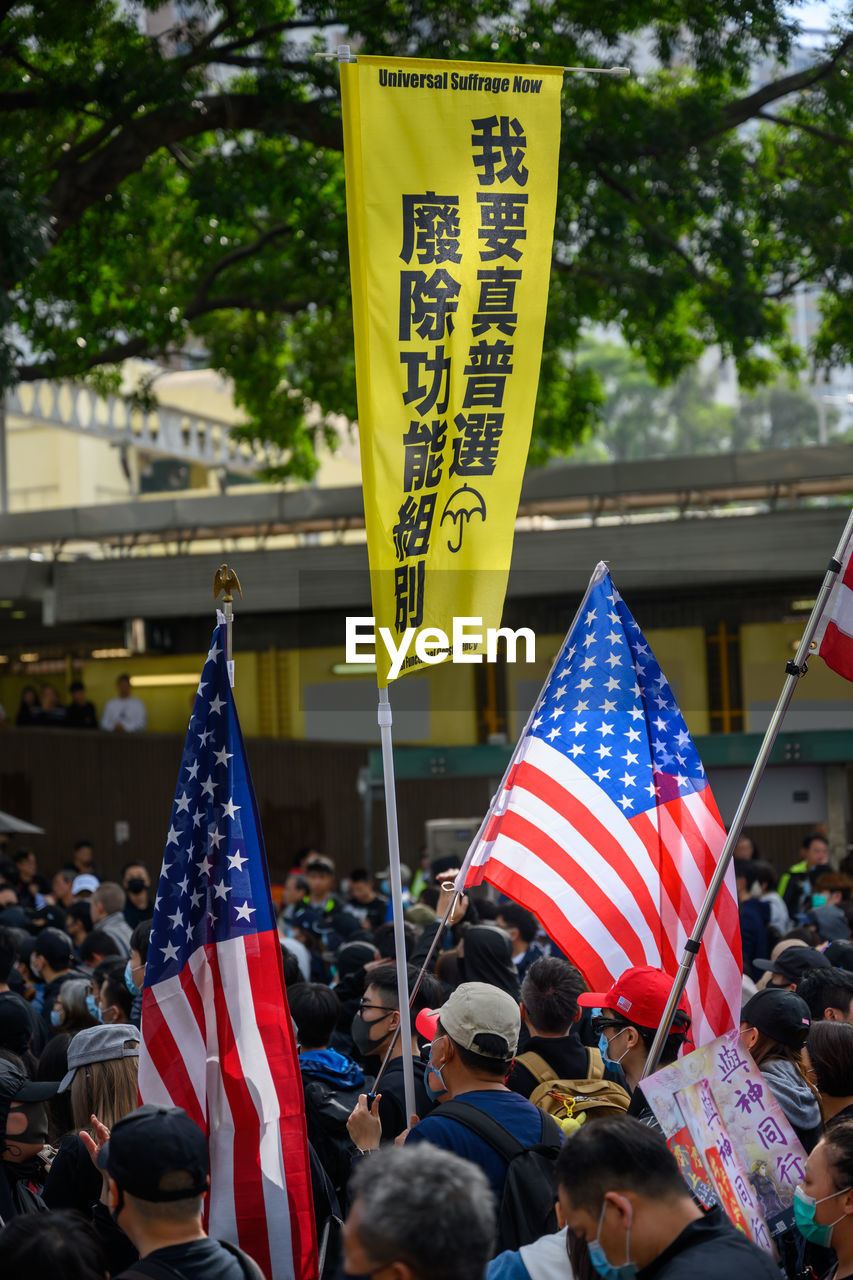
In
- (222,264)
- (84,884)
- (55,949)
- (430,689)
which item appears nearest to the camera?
(55,949)

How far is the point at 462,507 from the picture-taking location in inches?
221

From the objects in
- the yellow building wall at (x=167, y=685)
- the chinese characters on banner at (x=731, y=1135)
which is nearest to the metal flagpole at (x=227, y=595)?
the chinese characters on banner at (x=731, y=1135)

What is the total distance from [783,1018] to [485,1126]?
5.39 feet

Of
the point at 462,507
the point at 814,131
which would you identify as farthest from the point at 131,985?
the point at 814,131

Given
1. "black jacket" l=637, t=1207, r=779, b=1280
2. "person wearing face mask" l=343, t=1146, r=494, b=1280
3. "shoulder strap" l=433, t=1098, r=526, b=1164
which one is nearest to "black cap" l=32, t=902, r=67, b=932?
"shoulder strap" l=433, t=1098, r=526, b=1164

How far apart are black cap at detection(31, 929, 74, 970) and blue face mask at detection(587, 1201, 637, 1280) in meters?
5.87

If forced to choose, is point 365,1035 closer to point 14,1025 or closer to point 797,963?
point 14,1025

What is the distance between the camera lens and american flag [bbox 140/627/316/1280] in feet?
14.1

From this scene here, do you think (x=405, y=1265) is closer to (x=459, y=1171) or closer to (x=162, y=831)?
(x=459, y=1171)

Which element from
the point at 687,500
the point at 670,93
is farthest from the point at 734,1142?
the point at 687,500

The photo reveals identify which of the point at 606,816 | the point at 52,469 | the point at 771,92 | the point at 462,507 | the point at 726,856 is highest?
the point at 771,92

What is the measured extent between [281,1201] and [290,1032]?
52 cm

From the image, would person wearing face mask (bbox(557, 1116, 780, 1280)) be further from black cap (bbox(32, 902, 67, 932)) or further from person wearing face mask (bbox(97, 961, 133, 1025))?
black cap (bbox(32, 902, 67, 932))

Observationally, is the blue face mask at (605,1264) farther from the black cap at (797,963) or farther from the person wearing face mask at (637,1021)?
the black cap at (797,963)
